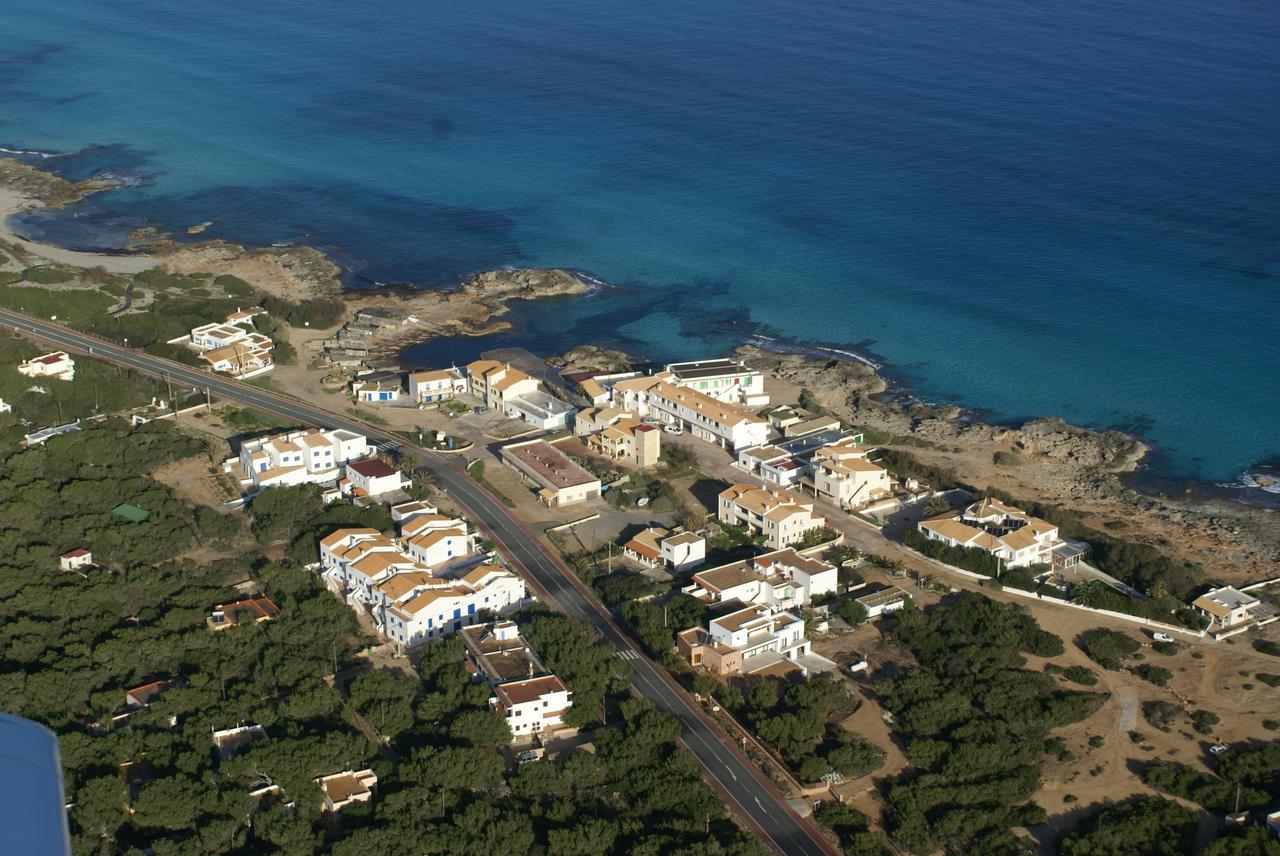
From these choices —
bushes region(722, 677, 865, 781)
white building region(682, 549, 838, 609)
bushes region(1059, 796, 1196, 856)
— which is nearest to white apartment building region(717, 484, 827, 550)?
white building region(682, 549, 838, 609)

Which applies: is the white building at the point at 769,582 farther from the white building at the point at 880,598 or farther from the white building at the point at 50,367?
the white building at the point at 50,367

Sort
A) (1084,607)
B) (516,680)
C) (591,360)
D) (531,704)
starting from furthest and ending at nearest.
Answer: (591,360) < (1084,607) < (516,680) < (531,704)

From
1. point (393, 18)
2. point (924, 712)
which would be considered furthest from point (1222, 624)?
point (393, 18)

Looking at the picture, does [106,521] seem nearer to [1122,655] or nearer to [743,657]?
[743,657]

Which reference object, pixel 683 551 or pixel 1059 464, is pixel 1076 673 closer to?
pixel 683 551

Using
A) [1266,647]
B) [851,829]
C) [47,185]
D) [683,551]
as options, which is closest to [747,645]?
[683,551]

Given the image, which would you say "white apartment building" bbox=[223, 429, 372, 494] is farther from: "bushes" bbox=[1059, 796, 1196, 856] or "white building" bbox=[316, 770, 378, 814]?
"bushes" bbox=[1059, 796, 1196, 856]
